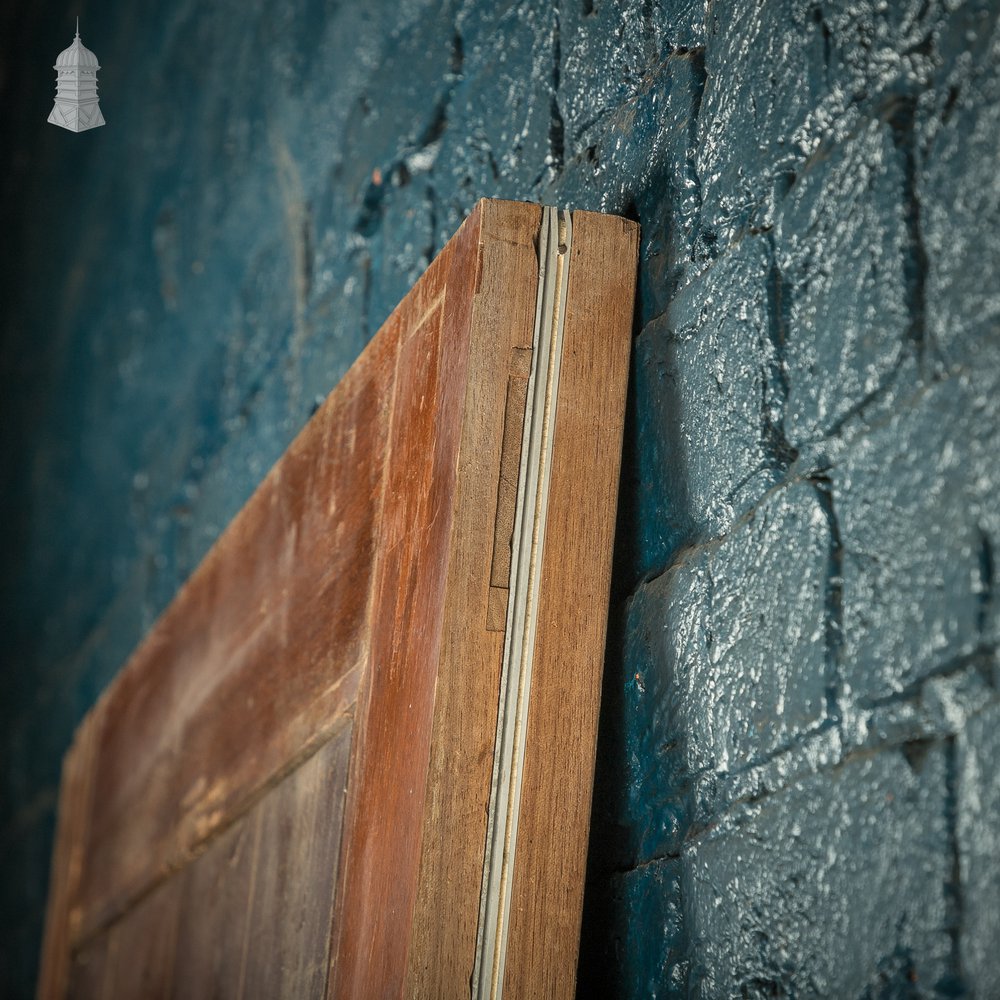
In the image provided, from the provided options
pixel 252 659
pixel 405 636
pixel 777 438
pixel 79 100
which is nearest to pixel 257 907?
pixel 252 659

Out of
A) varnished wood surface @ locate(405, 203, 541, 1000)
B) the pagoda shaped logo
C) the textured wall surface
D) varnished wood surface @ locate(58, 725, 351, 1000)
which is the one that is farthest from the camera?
the pagoda shaped logo

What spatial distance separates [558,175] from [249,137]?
1102 mm

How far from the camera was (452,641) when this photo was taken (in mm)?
687

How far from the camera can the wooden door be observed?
0.68m

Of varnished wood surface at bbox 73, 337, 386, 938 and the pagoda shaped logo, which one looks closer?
varnished wood surface at bbox 73, 337, 386, 938

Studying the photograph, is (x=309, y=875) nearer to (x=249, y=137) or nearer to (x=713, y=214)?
(x=713, y=214)

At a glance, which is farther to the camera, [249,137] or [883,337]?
[249,137]

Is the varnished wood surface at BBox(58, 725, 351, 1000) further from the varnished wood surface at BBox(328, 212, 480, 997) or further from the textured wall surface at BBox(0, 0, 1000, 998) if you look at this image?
the textured wall surface at BBox(0, 0, 1000, 998)

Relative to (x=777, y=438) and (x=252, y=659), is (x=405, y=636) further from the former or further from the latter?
(x=252, y=659)

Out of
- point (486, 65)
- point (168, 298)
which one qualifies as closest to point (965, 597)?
point (486, 65)

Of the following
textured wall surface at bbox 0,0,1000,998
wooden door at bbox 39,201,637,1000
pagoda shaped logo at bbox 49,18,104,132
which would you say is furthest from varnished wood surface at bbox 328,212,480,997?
pagoda shaped logo at bbox 49,18,104,132

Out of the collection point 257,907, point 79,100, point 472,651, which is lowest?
point 257,907

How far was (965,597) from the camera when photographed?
0.51 meters

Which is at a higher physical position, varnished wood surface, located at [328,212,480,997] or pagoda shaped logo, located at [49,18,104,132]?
pagoda shaped logo, located at [49,18,104,132]
